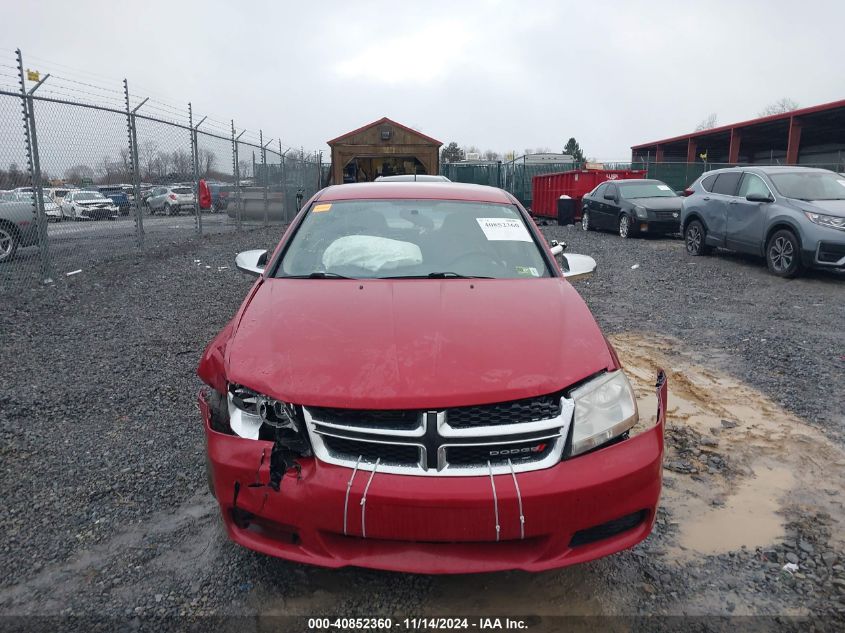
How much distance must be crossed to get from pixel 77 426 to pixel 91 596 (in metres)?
1.73

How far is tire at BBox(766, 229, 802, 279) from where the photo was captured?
8.45 metres

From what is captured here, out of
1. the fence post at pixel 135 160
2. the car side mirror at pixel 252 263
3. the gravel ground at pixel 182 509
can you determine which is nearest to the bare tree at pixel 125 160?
the fence post at pixel 135 160

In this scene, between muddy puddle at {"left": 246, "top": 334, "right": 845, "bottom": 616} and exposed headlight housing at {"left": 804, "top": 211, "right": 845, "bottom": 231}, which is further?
exposed headlight housing at {"left": 804, "top": 211, "right": 845, "bottom": 231}

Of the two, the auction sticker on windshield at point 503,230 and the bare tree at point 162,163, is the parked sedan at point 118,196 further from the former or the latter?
the auction sticker on windshield at point 503,230

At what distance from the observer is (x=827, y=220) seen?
807 centimetres

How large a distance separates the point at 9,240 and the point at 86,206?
1.23 m

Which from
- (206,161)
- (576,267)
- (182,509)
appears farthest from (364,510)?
(206,161)

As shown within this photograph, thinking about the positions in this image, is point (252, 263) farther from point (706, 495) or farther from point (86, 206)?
point (86, 206)

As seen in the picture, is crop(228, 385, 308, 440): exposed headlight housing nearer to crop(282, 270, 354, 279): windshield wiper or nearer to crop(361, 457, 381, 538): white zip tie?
crop(361, 457, 381, 538): white zip tie

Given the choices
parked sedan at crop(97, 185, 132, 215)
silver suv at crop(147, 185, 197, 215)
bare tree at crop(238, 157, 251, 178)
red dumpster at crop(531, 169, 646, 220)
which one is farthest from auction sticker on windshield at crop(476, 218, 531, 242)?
red dumpster at crop(531, 169, 646, 220)

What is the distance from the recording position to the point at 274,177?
778 inches

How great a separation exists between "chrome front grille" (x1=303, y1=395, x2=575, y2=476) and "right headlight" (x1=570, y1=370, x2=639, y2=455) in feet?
0.23

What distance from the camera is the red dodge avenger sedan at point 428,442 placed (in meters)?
1.96

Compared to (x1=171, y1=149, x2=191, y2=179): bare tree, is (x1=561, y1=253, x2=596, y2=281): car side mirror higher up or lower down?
lower down
